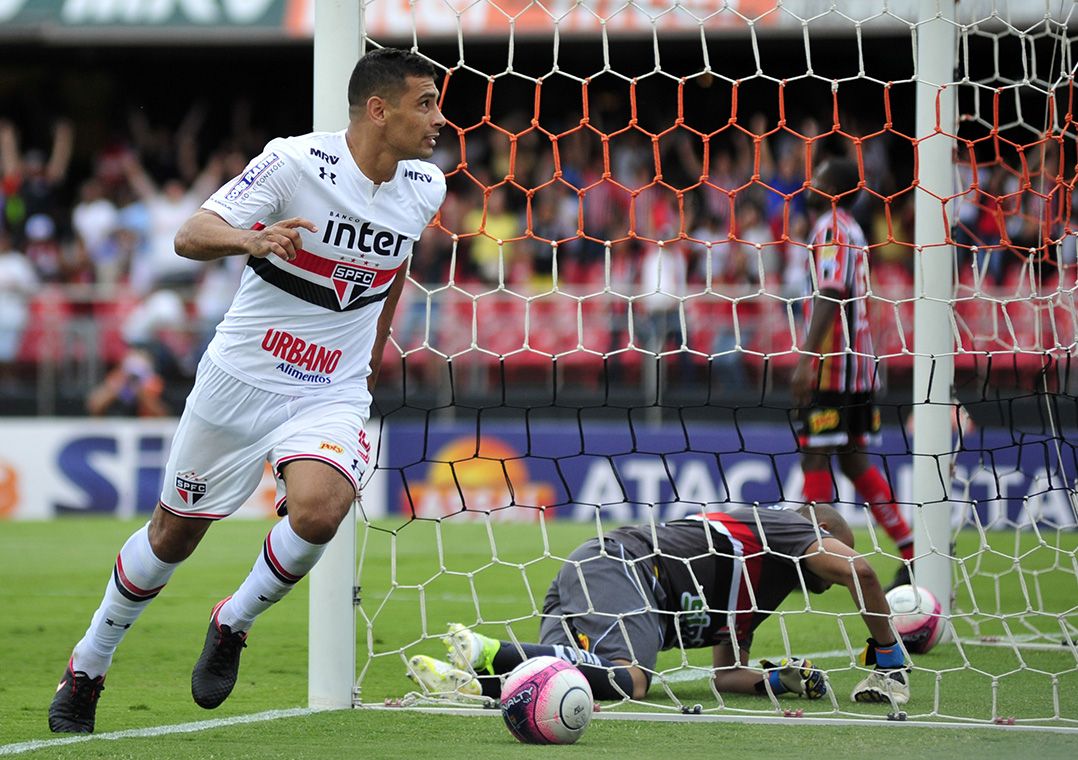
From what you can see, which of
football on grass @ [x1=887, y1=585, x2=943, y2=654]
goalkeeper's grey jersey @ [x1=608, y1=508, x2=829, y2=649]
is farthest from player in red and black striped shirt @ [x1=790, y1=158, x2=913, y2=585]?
goalkeeper's grey jersey @ [x1=608, y1=508, x2=829, y2=649]

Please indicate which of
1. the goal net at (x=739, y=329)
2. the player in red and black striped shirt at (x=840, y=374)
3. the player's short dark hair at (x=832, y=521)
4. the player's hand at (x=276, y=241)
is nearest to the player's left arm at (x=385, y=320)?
the goal net at (x=739, y=329)

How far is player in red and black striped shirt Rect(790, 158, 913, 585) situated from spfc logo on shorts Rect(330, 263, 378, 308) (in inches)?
120

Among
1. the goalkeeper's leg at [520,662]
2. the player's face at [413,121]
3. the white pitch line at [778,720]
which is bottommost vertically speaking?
the white pitch line at [778,720]

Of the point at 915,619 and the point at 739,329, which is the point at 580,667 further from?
the point at 739,329

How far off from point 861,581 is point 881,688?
385mm

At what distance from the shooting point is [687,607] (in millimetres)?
5836

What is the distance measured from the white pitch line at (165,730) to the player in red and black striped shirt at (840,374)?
313 centimetres

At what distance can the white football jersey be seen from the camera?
16.3ft

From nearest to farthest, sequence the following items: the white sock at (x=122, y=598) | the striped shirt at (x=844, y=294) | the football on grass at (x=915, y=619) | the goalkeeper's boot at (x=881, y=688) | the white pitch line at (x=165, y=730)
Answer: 1. the white pitch line at (x=165, y=730)
2. the white sock at (x=122, y=598)
3. the goalkeeper's boot at (x=881, y=688)
4. the football on grass at (x=915, y=619)
5. the striped shirt at (x=844, y=294)

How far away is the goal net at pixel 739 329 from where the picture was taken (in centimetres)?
624

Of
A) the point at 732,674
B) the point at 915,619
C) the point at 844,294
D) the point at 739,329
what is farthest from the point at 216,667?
the point at 739,329

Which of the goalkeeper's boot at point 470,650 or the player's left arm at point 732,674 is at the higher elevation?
the goalkeeper's boot at point 470,650

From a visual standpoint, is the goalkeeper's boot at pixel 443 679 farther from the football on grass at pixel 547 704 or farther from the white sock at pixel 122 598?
the white sock at pixel 122 598

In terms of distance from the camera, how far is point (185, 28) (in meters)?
19.2
